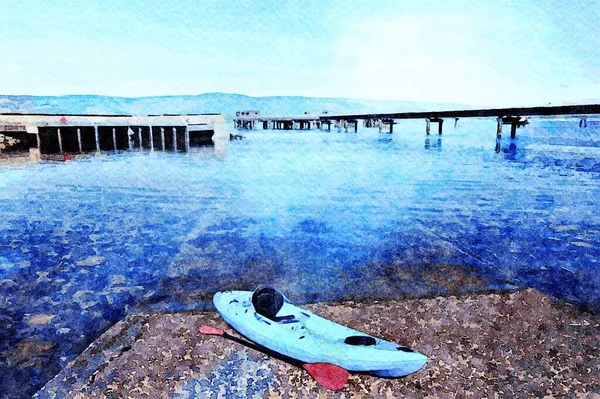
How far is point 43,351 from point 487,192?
1321 cm

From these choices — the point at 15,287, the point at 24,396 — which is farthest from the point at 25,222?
the point at 24,396

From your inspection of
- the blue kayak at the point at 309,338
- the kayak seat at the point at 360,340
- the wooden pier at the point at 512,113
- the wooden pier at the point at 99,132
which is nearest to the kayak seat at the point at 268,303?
the blue kayak at the point at 309,338

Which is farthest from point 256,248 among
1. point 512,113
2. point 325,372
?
point 512,113

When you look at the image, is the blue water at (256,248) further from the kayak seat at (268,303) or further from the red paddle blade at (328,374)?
the red paddle blade at (328,374)

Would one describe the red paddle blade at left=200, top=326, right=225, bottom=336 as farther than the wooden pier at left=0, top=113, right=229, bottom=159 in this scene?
No

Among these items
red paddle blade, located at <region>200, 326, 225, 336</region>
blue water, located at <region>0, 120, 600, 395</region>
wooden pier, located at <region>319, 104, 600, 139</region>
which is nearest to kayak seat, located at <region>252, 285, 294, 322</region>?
red paddle blade, located at <region>200, 326, 225, 336</region>

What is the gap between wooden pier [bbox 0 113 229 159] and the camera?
3819 cm

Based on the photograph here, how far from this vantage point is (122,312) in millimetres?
4953

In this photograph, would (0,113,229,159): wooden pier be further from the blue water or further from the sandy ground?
the sandy ground

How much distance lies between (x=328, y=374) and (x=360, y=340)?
0.47m

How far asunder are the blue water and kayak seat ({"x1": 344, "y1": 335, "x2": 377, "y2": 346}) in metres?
1.43

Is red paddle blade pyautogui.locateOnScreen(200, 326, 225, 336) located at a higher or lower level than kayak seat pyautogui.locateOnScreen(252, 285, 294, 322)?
lower

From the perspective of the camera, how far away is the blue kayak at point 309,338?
3424 mm

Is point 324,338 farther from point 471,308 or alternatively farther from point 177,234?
point 177,234
